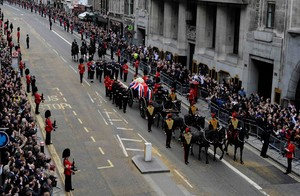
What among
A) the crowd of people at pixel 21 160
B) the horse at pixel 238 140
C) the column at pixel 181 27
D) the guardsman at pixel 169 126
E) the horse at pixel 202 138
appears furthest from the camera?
the column at pixel 181 27

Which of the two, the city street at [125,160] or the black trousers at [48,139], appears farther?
the black trousers at [48,139]

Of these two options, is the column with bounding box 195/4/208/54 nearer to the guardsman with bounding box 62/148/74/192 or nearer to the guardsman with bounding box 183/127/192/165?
the guardsman with bounding box 183/127/192/165

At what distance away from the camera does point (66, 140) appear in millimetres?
27297

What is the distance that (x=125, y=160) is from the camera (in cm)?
2459

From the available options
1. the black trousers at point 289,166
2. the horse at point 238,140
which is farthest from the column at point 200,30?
the black trousers at point 289,166

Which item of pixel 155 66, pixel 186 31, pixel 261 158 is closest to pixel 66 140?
pixel 261 158

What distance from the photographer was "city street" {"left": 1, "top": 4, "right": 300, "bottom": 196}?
21672 millimetres

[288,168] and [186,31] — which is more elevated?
[186,31]

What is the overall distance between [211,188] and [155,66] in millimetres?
25560

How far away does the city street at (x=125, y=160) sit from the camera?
71.1 ft

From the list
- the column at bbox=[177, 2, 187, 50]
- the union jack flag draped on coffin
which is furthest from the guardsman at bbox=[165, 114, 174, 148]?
the column at bbox=[177, 2, 187, 50]

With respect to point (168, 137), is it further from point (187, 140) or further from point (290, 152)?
point (290, 152)

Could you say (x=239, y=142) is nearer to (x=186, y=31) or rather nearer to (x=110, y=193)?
(x=110, y=193)

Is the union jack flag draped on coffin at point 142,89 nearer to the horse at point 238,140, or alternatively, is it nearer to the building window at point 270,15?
the horse at point 238,140
